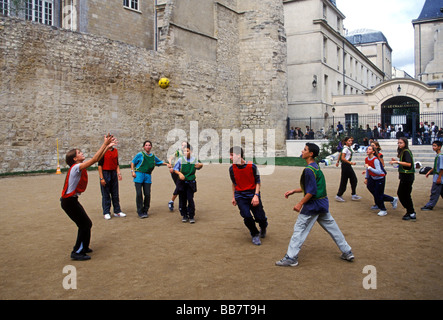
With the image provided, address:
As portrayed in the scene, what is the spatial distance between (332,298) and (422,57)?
4970cm

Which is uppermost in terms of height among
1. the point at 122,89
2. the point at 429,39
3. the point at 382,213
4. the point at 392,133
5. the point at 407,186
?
the point at 429,39

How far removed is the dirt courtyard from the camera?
12.7 ft

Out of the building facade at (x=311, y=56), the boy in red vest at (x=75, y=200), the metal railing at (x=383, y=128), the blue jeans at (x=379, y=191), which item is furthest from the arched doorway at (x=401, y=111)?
the boy in red vest at (x=75, y=200)

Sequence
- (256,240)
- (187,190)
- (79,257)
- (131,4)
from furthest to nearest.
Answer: (131,4) < (187,190) < (256,240) < (79,257)

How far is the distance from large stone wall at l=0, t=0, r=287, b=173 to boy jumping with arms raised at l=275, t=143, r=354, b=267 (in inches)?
539

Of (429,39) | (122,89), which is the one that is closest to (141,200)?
(122,89)

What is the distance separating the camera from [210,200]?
9.77 meters

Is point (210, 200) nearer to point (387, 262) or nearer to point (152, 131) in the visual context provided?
point (387, 262)

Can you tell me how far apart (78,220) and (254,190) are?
2624 millimetres

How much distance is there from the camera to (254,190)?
5914 millimetres

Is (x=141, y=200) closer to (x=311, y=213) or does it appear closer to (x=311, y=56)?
(x=311, y=213)

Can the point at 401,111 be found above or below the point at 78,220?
above

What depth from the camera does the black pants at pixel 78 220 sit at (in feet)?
16.7

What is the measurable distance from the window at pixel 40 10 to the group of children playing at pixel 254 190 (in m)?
19.2
